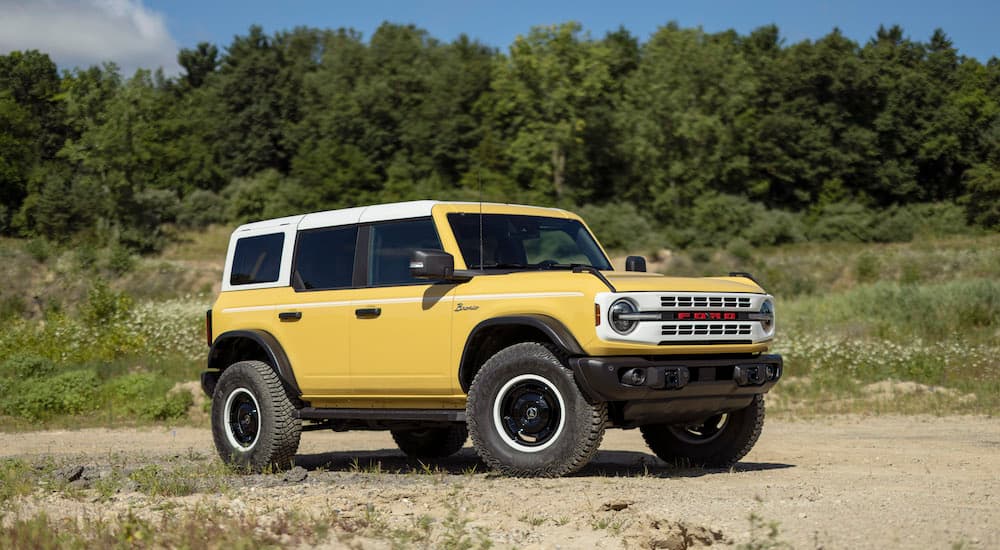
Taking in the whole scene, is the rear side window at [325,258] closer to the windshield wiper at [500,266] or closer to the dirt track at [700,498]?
the windshield wiper at [500,266]

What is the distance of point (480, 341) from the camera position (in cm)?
912

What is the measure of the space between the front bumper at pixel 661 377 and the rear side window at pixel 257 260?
3.64 m

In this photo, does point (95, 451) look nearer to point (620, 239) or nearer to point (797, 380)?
point (797, 380)

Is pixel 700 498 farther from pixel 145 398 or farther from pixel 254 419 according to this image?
pixel 145 398

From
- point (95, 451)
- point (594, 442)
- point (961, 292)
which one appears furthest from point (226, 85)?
point (594, 442)

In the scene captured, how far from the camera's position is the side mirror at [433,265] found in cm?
877

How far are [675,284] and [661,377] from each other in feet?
2.54

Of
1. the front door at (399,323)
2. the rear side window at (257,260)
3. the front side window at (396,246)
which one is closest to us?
the front door at (399,323)

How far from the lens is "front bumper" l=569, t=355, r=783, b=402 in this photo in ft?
26.9

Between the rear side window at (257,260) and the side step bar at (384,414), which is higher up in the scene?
the rear side window at (257,260)

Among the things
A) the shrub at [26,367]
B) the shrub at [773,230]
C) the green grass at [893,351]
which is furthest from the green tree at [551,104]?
the shrub at [26,367]

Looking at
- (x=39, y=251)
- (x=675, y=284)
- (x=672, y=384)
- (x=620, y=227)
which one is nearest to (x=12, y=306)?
(x=39, y=251)

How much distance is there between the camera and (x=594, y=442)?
27.5ft

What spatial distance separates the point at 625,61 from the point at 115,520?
79085 millimetres
